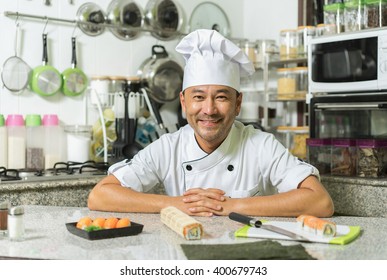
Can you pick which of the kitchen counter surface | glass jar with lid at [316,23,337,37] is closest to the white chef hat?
the kitchen counter surface

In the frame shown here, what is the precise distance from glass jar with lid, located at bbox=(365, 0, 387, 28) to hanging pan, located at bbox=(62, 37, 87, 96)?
1.75 meters

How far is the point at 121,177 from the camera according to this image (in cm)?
226

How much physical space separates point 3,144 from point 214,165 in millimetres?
1452

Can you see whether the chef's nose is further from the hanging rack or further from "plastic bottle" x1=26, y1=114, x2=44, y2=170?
the hanging rack

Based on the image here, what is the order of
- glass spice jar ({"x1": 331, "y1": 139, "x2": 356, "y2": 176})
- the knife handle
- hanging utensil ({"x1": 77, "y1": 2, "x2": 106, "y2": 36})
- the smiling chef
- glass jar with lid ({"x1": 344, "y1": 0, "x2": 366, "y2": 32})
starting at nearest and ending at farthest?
the knife handle
the smiling chef
glass spice jar ({"x1": 331, "y1": 139, "x2": 356, "y2": 176})
glass jar with lid ({"x1": 344, "y1": 0, "x2": 366, "y2": 32})
hanging utensil ({"x1": 77, "y1": 2, "x2": 106, "y2": 36})

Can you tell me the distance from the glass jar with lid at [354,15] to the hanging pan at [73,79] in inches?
64.8

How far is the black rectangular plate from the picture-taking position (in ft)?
5.15

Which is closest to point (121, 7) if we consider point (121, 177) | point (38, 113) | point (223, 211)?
point (38, 113)

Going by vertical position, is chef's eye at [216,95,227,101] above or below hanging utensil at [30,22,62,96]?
below

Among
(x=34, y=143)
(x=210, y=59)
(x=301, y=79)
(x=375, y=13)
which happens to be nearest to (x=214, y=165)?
(x=210, y=59)

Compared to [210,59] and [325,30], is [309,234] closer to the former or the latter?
[210,59]

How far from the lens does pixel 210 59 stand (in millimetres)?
2270

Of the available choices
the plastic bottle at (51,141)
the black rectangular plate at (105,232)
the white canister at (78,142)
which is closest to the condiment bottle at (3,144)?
the plastic bottle at (51,141)

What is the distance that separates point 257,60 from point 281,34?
0.33 metres
